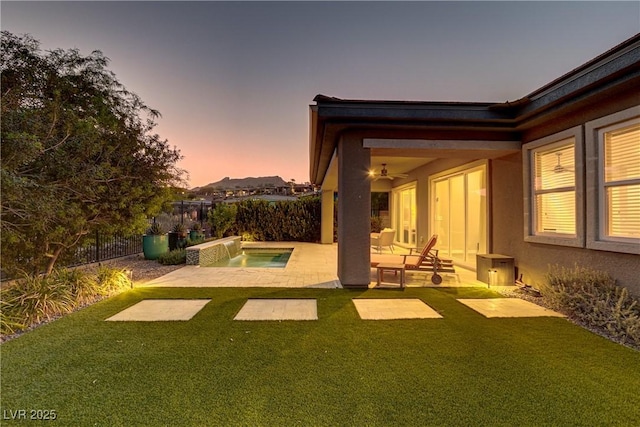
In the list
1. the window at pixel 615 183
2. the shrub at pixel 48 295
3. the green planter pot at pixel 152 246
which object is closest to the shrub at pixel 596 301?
the window at pixel 615 183

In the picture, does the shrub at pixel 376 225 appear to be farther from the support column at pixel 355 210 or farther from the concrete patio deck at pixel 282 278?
the support column at pixel 355 210

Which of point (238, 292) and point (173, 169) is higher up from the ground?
point (173, 169)

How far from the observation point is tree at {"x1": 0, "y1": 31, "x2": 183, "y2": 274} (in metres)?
4.49

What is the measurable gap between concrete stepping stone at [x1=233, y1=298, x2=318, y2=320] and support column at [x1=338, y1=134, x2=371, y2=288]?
145cm

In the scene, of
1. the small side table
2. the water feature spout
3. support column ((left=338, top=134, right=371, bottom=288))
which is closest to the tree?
support column ((left=338, top=134, right=371, bottom=288))

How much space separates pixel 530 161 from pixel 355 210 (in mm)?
4096

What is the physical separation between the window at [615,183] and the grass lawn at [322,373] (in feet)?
6.09

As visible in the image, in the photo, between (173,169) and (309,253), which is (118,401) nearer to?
(173,169)

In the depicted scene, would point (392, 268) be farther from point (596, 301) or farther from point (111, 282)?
point (111, 282)

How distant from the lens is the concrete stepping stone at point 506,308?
545 centimetres

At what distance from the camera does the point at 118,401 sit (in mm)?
2807

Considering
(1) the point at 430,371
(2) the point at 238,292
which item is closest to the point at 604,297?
(1) the point at 430,371

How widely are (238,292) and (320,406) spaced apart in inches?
175

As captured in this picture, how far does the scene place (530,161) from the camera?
7285 millimetres
